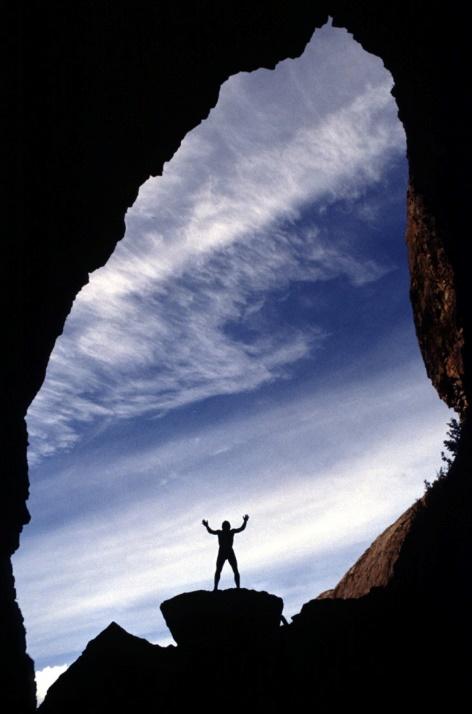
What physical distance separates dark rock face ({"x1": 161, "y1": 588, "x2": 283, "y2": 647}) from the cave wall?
4517 millimetres

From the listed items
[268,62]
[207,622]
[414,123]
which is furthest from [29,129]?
[207,622]

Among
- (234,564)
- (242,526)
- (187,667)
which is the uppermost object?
(242,526)

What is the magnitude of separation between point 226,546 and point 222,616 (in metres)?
3.39

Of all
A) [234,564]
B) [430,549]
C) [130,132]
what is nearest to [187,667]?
[234,564]

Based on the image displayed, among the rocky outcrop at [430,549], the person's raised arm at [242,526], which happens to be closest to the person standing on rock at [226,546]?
the person's raised arm at [242,526]

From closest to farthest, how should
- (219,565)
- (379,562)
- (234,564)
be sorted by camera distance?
(379,562) → (219,565) → (234,564)

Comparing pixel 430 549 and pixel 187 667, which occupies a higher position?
pixel 430 549

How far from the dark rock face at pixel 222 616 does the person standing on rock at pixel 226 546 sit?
7.34 feet

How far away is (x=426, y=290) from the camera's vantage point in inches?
701

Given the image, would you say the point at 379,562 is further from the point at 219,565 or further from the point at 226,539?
the point at 219,565

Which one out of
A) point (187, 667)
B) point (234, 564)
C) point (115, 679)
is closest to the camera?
point (115, 679)

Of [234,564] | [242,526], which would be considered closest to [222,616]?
[234,564]

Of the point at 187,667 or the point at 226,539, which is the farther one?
the point at 226,539

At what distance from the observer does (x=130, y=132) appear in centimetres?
1662
